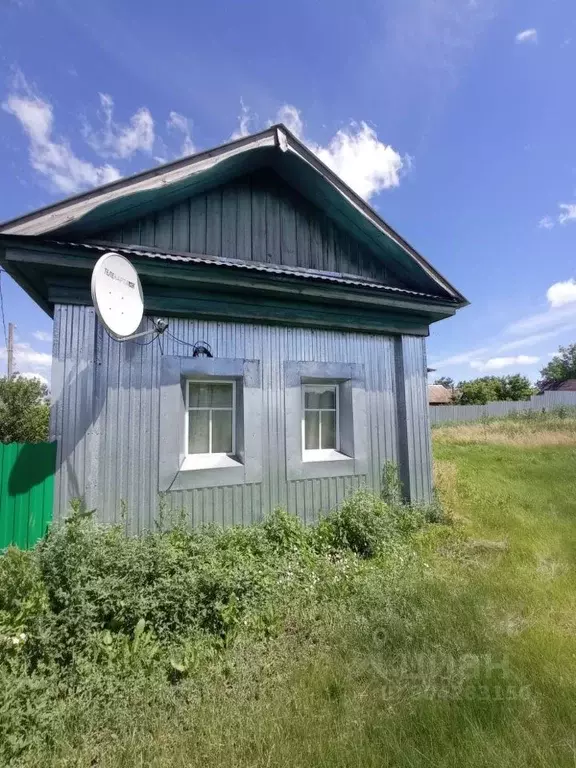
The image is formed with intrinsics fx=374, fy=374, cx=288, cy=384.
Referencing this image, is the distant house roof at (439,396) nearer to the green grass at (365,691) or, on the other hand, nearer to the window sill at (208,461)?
the window sill at (208,461)

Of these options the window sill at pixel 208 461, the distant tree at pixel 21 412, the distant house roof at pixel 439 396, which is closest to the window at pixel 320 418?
the window sill at pixel 208 461

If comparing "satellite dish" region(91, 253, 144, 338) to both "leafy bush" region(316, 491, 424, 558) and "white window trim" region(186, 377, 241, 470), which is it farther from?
"leafy bush" region(316, 491, 424, 558)

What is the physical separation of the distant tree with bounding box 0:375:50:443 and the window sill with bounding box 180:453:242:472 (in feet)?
30.0

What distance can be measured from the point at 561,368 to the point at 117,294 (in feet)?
257

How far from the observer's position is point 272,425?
17.2 feet

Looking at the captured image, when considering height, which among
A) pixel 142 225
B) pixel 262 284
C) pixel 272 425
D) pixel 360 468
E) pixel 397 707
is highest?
pixel 142 225

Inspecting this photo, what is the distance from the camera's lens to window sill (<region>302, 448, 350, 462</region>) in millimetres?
5606

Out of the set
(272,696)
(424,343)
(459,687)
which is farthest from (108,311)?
(424,343)

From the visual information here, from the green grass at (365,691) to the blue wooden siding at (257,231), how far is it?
4.51m

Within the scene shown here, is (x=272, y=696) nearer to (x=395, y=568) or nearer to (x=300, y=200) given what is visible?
(x=395, y=568)

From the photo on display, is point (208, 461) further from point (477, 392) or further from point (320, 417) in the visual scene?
point (477, 392)

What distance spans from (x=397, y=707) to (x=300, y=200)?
630 cm

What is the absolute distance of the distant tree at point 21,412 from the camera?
11695mm

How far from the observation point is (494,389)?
3912cm
